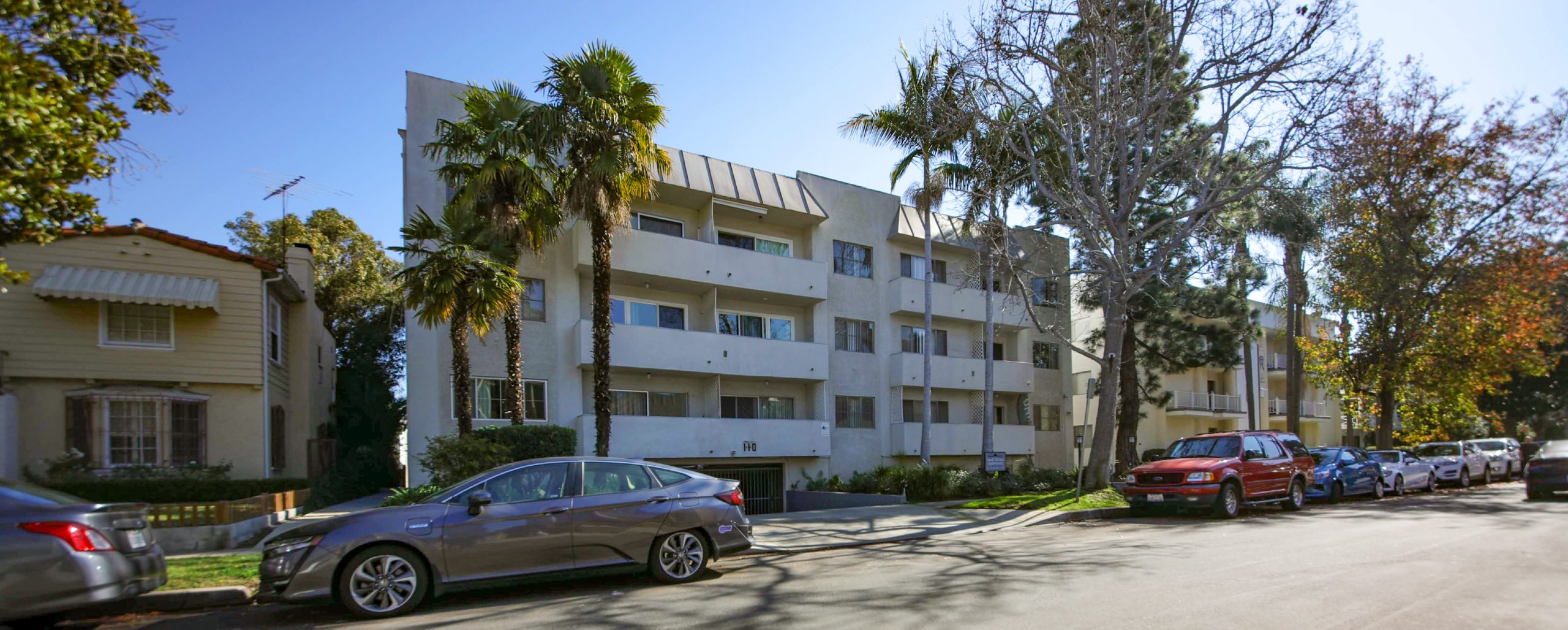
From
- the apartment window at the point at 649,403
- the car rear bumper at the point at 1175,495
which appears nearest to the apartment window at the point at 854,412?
the apartment window at the point at 649,403

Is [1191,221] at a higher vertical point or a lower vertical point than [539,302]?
higher

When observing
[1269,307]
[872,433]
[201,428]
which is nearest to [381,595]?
[201,428]

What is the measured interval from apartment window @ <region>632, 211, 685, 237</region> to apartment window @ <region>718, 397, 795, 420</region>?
4827 mm

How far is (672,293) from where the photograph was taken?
2520cm

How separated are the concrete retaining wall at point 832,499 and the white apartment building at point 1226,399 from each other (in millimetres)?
12258

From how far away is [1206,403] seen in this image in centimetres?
3975

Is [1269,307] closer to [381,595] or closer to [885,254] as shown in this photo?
[885,254]

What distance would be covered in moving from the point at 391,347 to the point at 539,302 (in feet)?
41.7

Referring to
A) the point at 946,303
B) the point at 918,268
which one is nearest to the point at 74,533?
the point at 946,303

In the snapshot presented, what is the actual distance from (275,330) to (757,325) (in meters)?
12.5

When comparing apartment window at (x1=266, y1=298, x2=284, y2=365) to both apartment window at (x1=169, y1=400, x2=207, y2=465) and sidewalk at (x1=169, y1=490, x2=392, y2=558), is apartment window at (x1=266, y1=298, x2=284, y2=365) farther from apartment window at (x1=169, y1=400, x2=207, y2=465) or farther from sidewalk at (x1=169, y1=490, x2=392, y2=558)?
sidewalk at (x1=169, y1=490, x2=392, y2=558)

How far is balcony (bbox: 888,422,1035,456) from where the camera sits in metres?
27.8

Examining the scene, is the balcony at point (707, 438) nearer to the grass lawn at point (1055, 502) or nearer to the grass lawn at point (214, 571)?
the grass lawn at point (1055, 502)

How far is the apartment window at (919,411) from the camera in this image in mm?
29047
